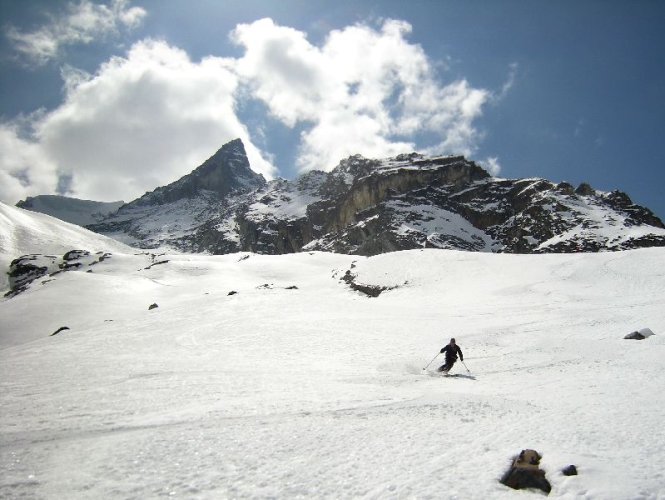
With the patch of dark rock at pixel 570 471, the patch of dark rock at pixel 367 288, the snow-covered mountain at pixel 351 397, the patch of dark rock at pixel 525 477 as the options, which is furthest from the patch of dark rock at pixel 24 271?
the patch of dark rock at pixel 570 471

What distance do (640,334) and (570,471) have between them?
14.6 meters

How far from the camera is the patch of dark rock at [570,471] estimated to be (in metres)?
8.28

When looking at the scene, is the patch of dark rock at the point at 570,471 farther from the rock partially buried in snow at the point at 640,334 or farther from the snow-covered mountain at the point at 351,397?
the rock partially buried in snow at the point at 640,334

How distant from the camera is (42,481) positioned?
8.11 metres

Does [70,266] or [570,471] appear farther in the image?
[70,266]

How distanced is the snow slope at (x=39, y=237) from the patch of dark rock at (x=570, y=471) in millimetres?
117074

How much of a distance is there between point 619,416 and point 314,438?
7.64 metres

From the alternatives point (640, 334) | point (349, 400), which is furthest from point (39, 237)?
point (640, 334)

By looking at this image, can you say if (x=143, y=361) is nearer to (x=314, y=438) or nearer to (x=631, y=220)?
(x=314, y=438)

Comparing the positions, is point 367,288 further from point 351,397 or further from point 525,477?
point 525,477

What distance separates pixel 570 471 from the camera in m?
8.31

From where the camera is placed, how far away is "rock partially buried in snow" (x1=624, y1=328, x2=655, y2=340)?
19531 mm

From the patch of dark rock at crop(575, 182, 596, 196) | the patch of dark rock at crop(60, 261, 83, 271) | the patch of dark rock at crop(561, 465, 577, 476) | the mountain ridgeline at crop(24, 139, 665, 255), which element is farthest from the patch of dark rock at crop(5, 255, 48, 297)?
the patch of dark rock at crop(575, 182, 596, 196)

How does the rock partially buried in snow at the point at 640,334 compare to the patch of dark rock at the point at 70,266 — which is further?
the patch of dark rock at the point at 70,266
